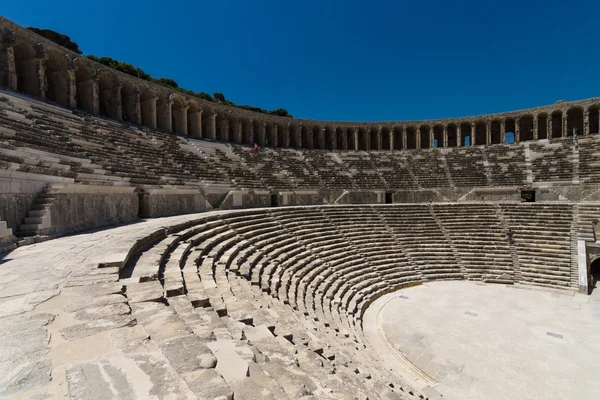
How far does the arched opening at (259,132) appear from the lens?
33100 mm

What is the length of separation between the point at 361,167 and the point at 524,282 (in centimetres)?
1774

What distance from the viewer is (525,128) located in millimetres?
32750

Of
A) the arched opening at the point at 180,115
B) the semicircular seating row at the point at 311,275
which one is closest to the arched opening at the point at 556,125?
the semicircular seating row at the point at 311,275

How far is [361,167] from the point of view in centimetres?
3005

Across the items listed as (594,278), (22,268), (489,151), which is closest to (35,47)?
(22,268)

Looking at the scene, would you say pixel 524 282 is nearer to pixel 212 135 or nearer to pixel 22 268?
pixel 22 268

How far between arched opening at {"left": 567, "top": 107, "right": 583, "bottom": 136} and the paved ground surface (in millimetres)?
24945

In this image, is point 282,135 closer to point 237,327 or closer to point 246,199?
point 246,199

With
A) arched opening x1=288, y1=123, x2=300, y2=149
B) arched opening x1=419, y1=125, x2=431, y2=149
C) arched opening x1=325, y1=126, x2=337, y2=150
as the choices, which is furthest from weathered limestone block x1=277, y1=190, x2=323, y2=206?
arched opening x1=419, y1=125, x2=431, y2=149

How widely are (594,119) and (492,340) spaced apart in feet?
107

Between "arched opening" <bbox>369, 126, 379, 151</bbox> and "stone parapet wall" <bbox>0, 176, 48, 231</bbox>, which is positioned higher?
"arched opening" <bbox>369, 126, 379, 151</bbox>

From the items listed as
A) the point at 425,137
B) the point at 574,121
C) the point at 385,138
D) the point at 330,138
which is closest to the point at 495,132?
the point at 574,121

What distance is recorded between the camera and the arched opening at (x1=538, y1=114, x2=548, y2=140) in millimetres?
30930

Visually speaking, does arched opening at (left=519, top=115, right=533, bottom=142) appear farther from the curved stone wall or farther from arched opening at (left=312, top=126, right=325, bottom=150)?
arched opening at (left=312, top=126, right=325, bottom=150)
